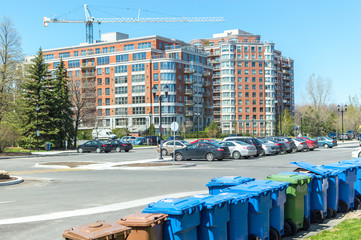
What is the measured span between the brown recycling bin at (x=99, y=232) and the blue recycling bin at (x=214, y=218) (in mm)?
1257

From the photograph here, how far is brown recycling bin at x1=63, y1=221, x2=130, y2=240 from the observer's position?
175 inches

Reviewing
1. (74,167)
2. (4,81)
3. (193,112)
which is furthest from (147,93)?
(74,167)

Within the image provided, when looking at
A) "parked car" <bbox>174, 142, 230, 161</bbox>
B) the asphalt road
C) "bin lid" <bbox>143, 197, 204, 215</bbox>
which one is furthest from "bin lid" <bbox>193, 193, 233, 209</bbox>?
"parked car" <bbox>174, 142, 230, 161</bbox>

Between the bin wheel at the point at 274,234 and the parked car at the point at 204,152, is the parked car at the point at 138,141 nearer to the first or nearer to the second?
the parked car at the point at 204,152

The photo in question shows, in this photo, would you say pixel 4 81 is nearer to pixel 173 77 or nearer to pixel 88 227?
pixel 88 227

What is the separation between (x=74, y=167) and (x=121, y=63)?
6790 cm

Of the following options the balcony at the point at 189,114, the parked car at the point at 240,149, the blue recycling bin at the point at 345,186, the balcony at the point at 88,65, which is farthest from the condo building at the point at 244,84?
the blue recycling bin at the point at 345,186

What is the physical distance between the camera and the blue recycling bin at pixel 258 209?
6547 mm

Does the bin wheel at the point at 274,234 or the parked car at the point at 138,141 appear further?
the parked car at the point at 138,141

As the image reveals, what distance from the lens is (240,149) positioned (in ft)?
103

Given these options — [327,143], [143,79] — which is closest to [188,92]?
[143,79]

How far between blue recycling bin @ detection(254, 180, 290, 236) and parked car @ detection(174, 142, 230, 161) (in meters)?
21.8

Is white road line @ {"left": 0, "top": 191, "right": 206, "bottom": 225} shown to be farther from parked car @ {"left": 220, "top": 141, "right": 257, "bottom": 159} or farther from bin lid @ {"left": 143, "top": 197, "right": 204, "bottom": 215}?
parked car @ {"left": 220, "top": 141, "right": 257, "bottom": 159}

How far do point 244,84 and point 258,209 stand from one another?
115 m
